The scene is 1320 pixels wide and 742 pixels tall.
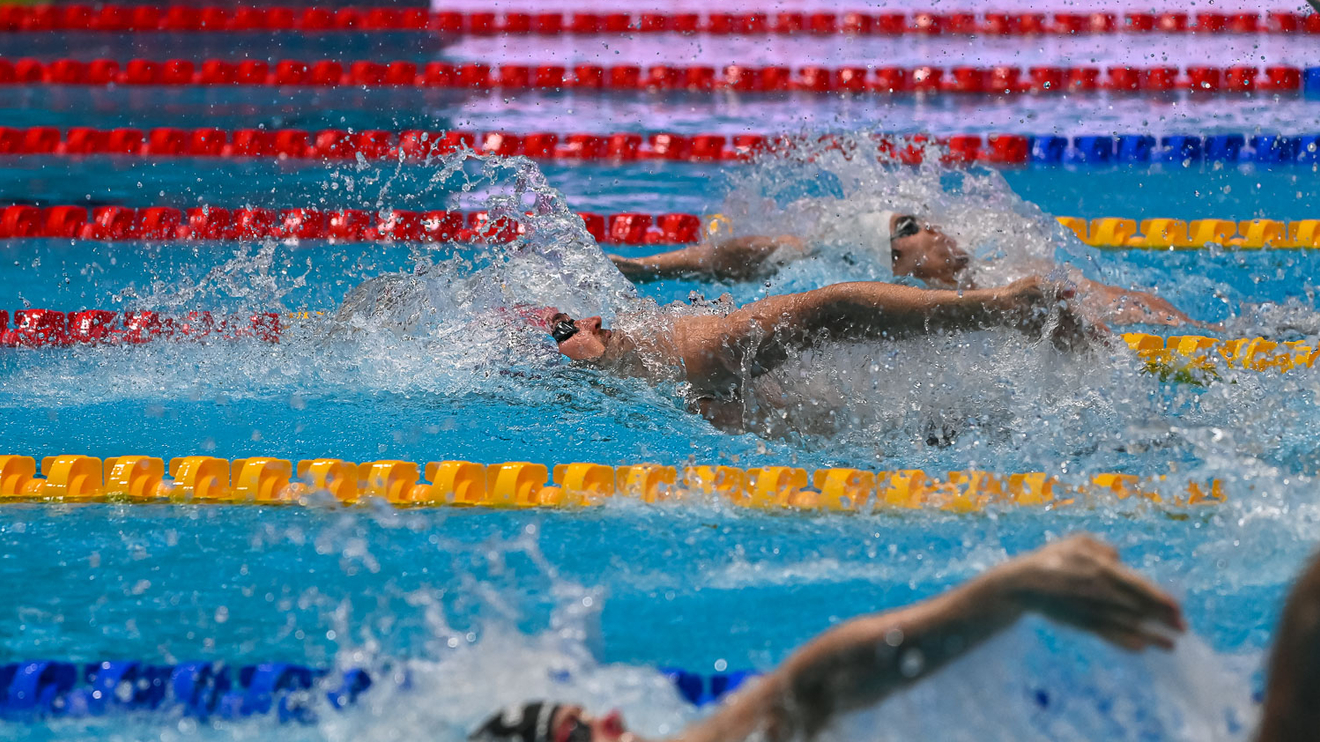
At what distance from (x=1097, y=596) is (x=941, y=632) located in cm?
17

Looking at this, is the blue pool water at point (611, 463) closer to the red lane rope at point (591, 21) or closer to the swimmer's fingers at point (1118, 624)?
the swimmer's fingers at point (1118, 624)

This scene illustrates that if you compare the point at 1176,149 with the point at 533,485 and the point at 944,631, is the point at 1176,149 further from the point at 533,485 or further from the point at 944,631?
the point at 944,631

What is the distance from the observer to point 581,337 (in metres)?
3.07

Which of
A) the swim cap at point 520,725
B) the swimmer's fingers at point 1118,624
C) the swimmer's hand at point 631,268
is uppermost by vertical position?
the swimmer's fingers at point 1118,624

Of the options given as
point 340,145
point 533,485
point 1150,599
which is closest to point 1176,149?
point 340,145

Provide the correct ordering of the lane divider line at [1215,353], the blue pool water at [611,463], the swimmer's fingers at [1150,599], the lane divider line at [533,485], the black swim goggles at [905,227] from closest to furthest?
the swimmer's fingers at [1150,599], the blue pool water at [611,463], the lane divider line at [533,485], the lane divider line at [1215,353], the black swim goggles at [905,227]

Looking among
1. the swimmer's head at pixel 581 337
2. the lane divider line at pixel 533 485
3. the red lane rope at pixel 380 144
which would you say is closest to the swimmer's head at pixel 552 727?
the lane divider line at pixel 533 485

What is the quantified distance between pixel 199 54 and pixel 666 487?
4.63 metres

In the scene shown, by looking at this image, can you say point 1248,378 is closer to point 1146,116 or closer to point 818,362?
point 818,362

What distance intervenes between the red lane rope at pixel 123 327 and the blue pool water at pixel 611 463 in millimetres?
64

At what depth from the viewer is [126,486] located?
2920 millimetres

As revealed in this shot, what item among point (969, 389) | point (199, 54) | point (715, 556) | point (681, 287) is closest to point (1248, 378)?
point (969, 389)

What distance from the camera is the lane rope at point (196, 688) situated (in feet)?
6.82

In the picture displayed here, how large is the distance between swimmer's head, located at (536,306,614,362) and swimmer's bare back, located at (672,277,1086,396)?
175 mm
